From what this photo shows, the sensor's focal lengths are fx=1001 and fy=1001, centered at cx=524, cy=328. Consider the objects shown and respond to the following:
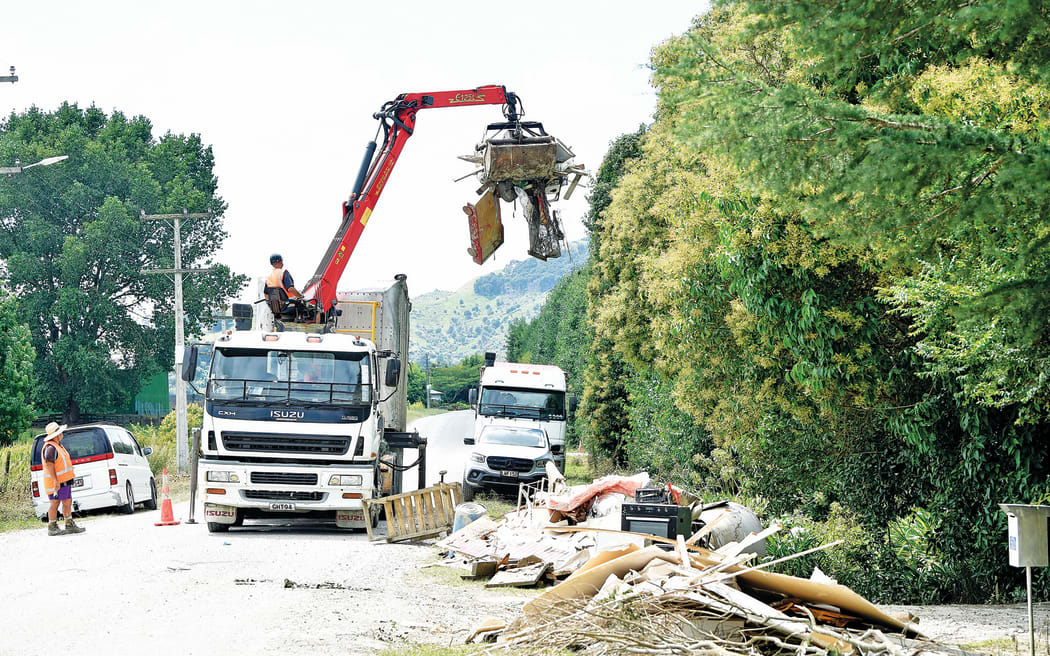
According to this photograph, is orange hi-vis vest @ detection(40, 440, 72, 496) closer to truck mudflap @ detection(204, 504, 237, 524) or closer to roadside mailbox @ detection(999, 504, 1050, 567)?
truck mudflap @ detection(204, 504, 237, 524)

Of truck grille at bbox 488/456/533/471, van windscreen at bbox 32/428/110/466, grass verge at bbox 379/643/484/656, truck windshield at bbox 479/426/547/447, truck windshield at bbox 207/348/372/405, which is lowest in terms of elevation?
truck grille at bbox 488/456/533/471

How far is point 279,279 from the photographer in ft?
54.3

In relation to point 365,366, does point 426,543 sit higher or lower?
lower

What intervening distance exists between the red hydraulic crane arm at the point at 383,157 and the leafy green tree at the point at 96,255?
35.3 m

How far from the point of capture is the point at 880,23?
5859 mm

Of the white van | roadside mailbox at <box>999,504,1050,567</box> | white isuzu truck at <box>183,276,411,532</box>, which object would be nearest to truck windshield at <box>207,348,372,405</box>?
white isuzu truck at <box>183,276,411,532</box>

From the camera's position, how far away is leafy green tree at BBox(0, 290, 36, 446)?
98.7ft

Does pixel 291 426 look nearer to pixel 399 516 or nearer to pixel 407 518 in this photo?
pixel 399 516

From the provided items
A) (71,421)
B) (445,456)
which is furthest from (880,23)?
(71,421)

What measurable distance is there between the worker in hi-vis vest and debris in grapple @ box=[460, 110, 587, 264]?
3.20 metres

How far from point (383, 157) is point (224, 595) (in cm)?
973

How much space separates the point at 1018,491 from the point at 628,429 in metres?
23.2

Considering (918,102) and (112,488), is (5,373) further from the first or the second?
(918,102)

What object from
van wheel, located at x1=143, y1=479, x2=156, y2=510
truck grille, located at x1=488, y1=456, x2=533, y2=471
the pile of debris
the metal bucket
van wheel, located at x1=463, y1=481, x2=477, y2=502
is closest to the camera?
the pile of debris
